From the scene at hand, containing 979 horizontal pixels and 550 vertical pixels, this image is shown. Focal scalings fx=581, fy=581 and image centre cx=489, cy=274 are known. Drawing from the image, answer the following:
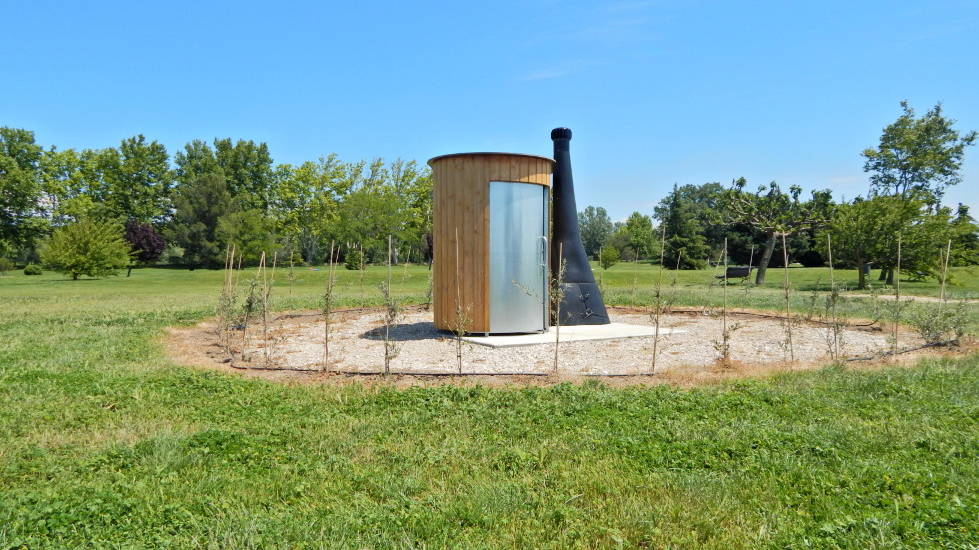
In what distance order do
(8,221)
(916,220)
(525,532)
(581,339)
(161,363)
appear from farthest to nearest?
(8,221) < (916,220) < (581,339) < (161,363) < (525,532)

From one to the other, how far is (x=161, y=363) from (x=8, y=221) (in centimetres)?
5059

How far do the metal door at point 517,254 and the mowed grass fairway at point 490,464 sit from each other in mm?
3859

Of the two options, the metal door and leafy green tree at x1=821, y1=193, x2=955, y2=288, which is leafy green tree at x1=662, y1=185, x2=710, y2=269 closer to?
leafy green tree at x1=821, y1=193, x2=955, y2=288

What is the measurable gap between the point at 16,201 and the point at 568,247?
2034 inches

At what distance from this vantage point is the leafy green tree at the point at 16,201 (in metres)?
44.5

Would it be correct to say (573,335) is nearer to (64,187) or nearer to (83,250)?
(83,250)

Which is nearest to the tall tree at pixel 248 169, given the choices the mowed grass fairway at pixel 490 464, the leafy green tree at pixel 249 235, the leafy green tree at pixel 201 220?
the leafy green tree at pixel 201 220

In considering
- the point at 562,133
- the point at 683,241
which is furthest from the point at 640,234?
the point at 562,133

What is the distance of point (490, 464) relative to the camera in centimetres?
376

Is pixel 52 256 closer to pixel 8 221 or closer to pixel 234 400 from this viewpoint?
pixel 8 221

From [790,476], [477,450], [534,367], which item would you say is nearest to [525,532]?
[477,450]

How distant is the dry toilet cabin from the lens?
9422 millimetres

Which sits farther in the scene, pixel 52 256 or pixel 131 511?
pixel 52 256

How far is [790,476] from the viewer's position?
3.50 m
